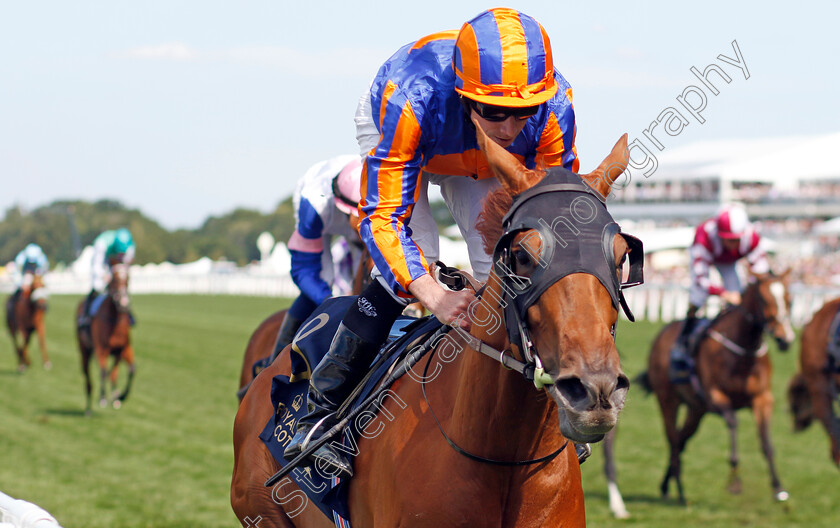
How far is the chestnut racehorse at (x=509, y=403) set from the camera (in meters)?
1.92

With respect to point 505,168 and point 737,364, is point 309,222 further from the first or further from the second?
point 737,364

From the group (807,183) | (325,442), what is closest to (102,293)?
(325,442)

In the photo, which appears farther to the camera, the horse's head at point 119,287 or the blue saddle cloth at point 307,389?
the horse's head at point 119,287

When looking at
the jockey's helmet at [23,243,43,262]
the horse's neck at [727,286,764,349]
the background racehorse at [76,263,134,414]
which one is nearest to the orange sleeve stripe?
the horse's neck at [727,286,764,349]

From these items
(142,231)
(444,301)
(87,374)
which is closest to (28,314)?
(87,374)

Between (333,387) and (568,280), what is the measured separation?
3.86 ft

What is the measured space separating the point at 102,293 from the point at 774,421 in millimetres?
8295

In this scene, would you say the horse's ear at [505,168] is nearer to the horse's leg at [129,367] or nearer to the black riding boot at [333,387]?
the black riding boot at [333,387]

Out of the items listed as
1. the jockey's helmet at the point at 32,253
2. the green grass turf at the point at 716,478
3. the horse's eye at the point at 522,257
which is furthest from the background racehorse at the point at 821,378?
the jockey's helmet at the point at 32,253

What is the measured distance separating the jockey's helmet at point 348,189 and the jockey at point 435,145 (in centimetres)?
172

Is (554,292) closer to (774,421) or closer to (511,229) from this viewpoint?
(511,229)

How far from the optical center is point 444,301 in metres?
2.46

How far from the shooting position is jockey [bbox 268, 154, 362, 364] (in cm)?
494

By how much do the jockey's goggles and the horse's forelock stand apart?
295mm
